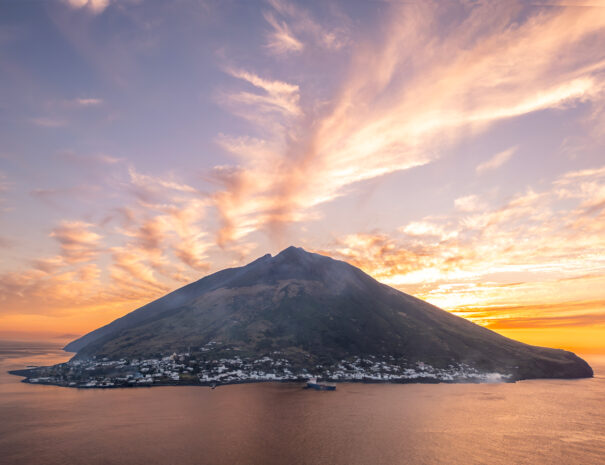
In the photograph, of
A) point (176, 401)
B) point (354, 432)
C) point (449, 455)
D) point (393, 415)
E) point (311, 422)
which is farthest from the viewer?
point (176, 401)

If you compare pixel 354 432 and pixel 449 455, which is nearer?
pixel 449 455

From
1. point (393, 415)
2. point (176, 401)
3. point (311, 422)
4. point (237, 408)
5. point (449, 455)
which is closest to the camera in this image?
point (449, 455)

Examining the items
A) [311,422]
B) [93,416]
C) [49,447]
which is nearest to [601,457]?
[311,422]

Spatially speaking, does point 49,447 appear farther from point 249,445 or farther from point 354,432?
point 354,432

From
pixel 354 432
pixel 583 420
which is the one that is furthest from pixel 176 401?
pixel 583 420

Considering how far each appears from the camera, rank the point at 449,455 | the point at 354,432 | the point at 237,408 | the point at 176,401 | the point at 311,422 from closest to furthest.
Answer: the point at 449,455, the point at 354,432, the point at 311,422, the point at 237,408, the point at 176,401

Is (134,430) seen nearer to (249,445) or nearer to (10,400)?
(249,445)
